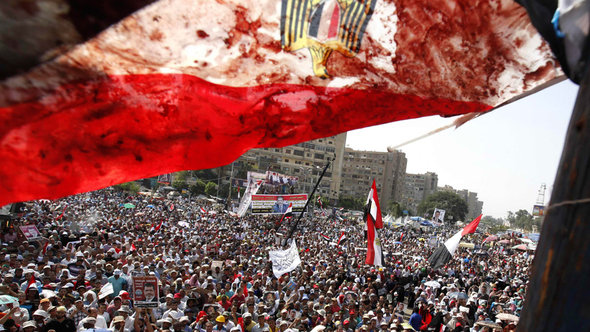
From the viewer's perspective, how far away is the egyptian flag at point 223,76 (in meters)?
2.16

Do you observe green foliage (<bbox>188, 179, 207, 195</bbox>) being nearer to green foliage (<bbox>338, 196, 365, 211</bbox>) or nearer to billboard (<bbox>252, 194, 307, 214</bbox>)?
green foliage (<bbox>338, 196, 365, 211</bbox>)

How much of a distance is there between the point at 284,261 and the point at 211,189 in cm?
6787

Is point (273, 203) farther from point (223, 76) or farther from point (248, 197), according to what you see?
point (223, 76)

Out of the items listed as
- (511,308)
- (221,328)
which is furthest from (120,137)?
(511,308)

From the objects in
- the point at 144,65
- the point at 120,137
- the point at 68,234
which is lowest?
the point at 68,234

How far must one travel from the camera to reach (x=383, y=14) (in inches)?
97.0

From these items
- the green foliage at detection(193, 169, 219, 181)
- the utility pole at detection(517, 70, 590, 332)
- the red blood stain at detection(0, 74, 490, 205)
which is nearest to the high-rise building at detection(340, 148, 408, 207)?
the green foliage at detection(193, 169, 219, 181)

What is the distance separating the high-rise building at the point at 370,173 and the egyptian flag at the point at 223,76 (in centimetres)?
13625

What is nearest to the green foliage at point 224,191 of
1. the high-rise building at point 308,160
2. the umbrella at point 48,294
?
the high-rise building at point 308,160

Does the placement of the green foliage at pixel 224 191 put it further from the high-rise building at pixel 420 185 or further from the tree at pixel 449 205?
the high-rise building at pixel 420 185

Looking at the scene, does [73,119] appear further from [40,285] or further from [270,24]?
[40,285]

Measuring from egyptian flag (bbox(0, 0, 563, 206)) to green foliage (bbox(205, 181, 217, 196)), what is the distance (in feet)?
249

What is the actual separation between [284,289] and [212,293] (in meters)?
2.96

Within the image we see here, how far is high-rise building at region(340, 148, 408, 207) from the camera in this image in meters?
140
